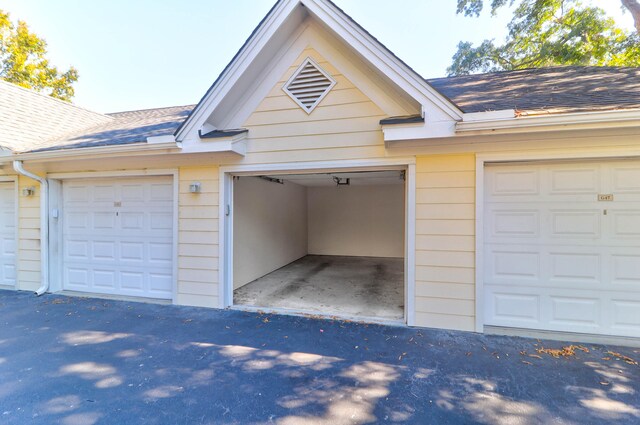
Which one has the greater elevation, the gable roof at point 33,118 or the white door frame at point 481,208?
the gable roof at point 33,118

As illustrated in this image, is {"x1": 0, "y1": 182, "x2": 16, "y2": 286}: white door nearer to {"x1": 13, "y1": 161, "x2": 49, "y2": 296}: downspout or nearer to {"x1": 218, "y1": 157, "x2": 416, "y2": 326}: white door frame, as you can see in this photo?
{"x1": 13, "y1": 161, "x2": 49, "y2": 296}: downspout

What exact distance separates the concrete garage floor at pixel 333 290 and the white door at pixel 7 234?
4752mm

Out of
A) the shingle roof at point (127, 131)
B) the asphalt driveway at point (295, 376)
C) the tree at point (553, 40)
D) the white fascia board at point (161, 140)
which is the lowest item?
the asphalt driveway at point (295, 376)

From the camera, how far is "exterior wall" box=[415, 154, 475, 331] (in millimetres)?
3836

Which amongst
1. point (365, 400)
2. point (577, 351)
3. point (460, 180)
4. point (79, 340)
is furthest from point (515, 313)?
point (79, 340)

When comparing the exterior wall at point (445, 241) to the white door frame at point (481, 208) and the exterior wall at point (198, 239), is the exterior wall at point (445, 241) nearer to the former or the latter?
the white door frame at point (481, 208)

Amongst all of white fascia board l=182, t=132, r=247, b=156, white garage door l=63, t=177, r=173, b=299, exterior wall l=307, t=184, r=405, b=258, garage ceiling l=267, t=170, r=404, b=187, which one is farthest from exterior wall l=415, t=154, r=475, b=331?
exterior wall l=307, t=184, r=405, b=258

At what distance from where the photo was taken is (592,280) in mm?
3598

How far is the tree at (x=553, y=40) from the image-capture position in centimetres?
986

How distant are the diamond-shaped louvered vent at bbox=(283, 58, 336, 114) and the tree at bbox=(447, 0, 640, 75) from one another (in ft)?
36.9

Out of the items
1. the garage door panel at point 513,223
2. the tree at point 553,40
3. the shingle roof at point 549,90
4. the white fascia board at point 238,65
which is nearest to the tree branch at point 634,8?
the tree at point 553,40

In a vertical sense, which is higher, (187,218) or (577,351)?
(187,218)

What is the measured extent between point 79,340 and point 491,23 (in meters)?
16.1

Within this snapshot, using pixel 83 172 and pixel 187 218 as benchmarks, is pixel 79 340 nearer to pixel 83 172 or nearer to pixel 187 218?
pixel 187 218
